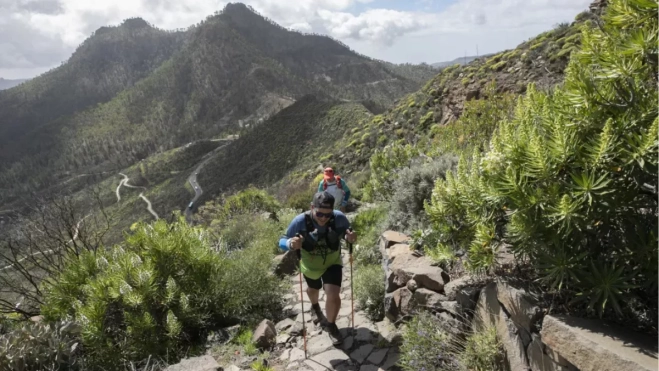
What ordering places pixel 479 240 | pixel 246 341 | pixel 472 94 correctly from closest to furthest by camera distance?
pixel 479 240 < pixel 246 341 < pixel 472 94

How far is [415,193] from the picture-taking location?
5.71 meters

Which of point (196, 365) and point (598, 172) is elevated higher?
point (598, 172)

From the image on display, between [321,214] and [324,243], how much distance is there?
362 millimetres

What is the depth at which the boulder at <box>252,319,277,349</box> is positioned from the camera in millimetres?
4707

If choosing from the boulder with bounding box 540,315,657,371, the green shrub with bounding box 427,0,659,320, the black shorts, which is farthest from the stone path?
the green shrub with bounding box 427,0,659,320

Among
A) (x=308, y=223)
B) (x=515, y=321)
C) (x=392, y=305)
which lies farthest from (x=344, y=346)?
(x=515, y=321)

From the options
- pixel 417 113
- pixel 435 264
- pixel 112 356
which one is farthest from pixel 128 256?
pixel 417 113

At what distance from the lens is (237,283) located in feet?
17.7

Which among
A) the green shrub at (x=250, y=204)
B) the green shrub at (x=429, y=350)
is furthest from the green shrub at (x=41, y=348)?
the green shrub at (x=250, y=204)

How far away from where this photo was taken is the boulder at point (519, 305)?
8.37ft

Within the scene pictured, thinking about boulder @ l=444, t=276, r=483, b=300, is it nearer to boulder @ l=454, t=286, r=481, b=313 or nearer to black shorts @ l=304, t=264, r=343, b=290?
boulder @ l=454, t=286, r=481, b=313

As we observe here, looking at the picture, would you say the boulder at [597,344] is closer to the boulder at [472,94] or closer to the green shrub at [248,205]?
the green shrub at [248,205]

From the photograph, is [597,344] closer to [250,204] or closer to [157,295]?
[157,295]

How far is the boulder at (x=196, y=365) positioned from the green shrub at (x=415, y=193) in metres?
3.06
